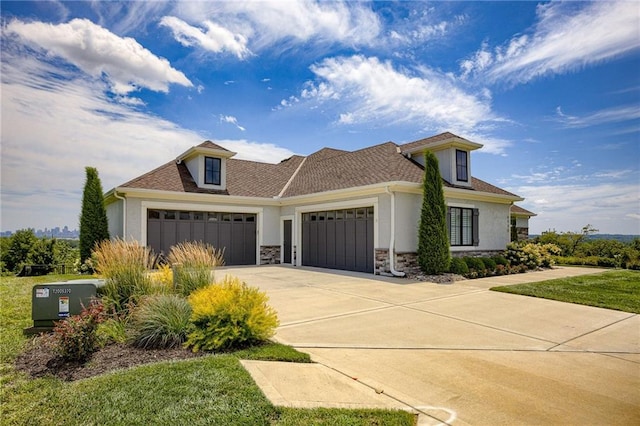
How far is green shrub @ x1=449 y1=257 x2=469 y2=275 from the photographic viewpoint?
40.9ft

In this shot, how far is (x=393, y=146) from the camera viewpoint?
53.3 ft

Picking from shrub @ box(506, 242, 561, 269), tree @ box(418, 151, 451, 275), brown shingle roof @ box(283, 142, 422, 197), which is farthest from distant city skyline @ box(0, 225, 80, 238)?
shrub @ box(506, 242, 561, 269)

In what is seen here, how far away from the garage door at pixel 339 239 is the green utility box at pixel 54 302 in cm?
950

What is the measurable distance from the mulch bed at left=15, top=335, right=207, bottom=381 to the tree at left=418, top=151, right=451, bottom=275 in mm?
9364

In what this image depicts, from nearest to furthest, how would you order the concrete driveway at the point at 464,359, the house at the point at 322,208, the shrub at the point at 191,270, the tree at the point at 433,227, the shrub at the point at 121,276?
1. the concrete driveway at the point at 464,359
2. the shrub at the point at 121,276
3. the shrub at the point at 191,270
4. the tree at the point at 433,227
5. the house at the point at 322,208

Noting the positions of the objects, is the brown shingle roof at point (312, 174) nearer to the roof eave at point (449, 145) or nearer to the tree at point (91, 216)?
the roof eave at point (449, 145)

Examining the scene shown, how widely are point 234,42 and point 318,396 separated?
970cm

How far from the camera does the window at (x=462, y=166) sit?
14875mm

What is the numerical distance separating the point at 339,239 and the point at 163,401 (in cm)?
1162

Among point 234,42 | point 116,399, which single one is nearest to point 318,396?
point 116,399

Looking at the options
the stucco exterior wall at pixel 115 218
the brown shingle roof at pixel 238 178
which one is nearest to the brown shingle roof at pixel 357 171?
the brown shingle roof at pixel 238 178

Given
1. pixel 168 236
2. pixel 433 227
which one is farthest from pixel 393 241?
pixel 168 236

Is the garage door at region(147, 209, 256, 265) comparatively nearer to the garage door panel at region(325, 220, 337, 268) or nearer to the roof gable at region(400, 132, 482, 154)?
the garage door panel at region(325, 220, 337, 268)

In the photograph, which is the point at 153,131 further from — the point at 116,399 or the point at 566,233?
the point at 566,233
